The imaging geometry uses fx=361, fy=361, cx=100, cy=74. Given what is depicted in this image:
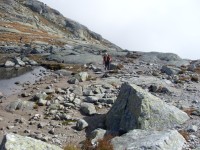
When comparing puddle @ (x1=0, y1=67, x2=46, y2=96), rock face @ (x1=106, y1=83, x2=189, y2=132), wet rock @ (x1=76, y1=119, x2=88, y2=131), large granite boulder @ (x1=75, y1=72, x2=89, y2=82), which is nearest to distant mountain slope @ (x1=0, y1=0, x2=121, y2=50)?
A: puddle @ (x1=0, y1=67, x2=46, y2=96)

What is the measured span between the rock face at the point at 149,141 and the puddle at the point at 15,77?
18.4 meters

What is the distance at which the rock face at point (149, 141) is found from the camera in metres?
19.3

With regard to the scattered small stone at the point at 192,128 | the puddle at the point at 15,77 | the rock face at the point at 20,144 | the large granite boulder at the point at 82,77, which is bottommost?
the puddle at the point at 15,77

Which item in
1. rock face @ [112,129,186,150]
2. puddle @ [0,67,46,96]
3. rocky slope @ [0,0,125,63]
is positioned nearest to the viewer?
rock face @ [112,129,186,150]

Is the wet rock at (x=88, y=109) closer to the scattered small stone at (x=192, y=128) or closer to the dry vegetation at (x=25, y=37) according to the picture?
the scattered small stone at (x=192, y=128)

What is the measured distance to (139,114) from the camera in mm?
23906

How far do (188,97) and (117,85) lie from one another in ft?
25.5

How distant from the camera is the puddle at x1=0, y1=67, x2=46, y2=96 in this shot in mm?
38688

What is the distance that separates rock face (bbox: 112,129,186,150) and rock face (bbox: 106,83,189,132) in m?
1.65

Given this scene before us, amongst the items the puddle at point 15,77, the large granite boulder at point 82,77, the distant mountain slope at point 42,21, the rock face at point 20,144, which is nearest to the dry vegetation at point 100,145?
the rock face at point 20,144

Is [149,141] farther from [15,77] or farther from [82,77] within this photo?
[15,77]

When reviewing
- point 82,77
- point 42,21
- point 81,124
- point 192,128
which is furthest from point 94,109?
point 42,21

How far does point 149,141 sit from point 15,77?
29.1 m

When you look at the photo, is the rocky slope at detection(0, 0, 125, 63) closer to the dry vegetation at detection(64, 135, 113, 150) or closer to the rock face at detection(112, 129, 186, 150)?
the dry vegetation at detection(64, 135, 113, 150)
